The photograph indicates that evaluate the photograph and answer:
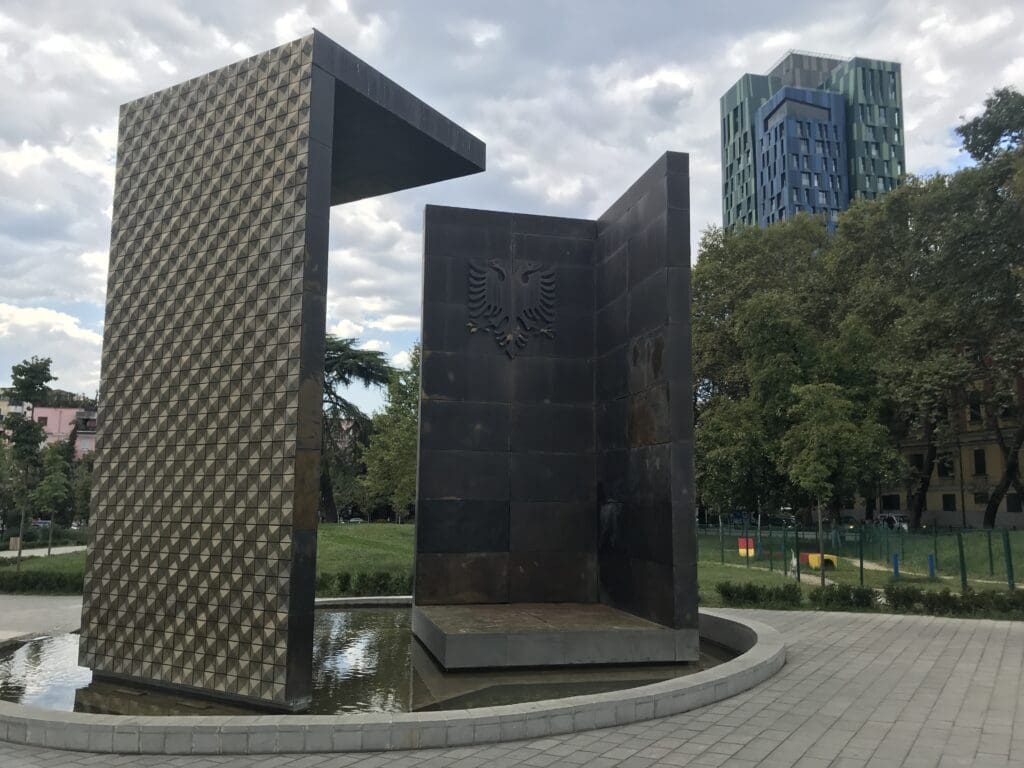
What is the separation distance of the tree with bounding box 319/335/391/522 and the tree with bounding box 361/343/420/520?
19.9 ft

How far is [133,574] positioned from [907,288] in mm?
36465

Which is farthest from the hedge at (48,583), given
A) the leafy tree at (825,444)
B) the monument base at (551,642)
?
the leafy tree at (825,444)

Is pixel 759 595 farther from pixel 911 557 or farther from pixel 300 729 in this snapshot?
pixel 300 729

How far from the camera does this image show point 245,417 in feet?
28.1

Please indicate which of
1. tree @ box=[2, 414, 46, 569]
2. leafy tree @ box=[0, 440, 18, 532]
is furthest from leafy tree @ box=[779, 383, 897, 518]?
leafy tree @ box=[0, 440, 18, 532]

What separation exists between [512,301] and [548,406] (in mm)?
1932

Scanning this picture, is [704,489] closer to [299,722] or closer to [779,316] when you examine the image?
[779,316]

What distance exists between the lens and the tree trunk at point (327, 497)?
139ft

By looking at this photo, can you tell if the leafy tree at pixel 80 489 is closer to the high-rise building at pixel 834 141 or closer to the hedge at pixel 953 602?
the hedge at pixel 953 602

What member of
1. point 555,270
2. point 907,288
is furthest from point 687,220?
point 907,288

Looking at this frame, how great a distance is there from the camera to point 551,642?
9.81 m

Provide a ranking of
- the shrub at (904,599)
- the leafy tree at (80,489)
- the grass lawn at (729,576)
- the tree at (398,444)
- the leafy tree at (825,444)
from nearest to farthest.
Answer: the shrub at (904,599) < the grass lawn at (729,576) < the leafy tree at (825,444) < the tree at (398,444) < the leafy tree at (80,489)

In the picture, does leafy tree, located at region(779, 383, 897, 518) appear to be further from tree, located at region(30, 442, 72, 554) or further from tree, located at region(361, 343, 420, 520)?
tree, located at region(30, 442, 72, 554)

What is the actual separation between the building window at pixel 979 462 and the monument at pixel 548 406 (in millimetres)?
49969
